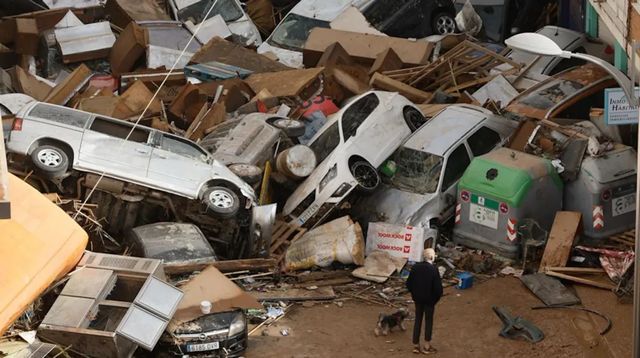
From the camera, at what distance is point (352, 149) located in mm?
18672

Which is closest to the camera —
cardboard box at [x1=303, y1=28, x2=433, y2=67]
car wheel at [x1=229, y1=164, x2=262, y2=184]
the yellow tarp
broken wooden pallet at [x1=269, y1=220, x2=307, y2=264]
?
the yellow tarp

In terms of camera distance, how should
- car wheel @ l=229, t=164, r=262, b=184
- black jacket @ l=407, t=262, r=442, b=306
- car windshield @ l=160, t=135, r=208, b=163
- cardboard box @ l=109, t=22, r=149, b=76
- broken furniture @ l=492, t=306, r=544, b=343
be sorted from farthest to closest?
cardboard box @ l=109, t=22, r=149, b=76 < car wheel @ l=229, t=164, r=262, b=184 < car windshield @ l=160, t=135, r=208, b=163 < broken furniture @ l=492, t=306, r=544, b=343 < black jacket @ l=407, t=262, r=442, b=306

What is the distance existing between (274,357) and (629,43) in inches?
243

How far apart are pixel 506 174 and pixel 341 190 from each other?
238 cm

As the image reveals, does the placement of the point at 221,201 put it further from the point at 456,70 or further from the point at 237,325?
the point at 456,70

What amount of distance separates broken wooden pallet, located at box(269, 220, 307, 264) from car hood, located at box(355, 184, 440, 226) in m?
1.12

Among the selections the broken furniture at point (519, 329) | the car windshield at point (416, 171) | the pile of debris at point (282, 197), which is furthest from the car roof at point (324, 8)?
the broken furniture at point (519, 329)

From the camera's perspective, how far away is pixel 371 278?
659 inches

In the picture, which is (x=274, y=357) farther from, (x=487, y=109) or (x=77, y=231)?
(x=487, y=109)

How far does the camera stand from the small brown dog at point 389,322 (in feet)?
49.6

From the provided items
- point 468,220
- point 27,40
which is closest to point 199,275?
point 468,220

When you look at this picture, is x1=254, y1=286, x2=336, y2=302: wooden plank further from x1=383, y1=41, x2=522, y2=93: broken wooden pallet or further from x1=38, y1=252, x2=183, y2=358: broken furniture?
x1=383, y1=41, x2=522, y2=93: broken wooden pallet

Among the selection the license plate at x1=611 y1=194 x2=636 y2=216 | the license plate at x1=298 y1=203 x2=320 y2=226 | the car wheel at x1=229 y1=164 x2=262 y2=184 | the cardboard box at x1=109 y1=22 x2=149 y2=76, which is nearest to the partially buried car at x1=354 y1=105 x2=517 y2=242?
the license plate at x1=298 y1=203 x2=320 y2=226

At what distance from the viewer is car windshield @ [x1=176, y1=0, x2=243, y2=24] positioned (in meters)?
27.1
